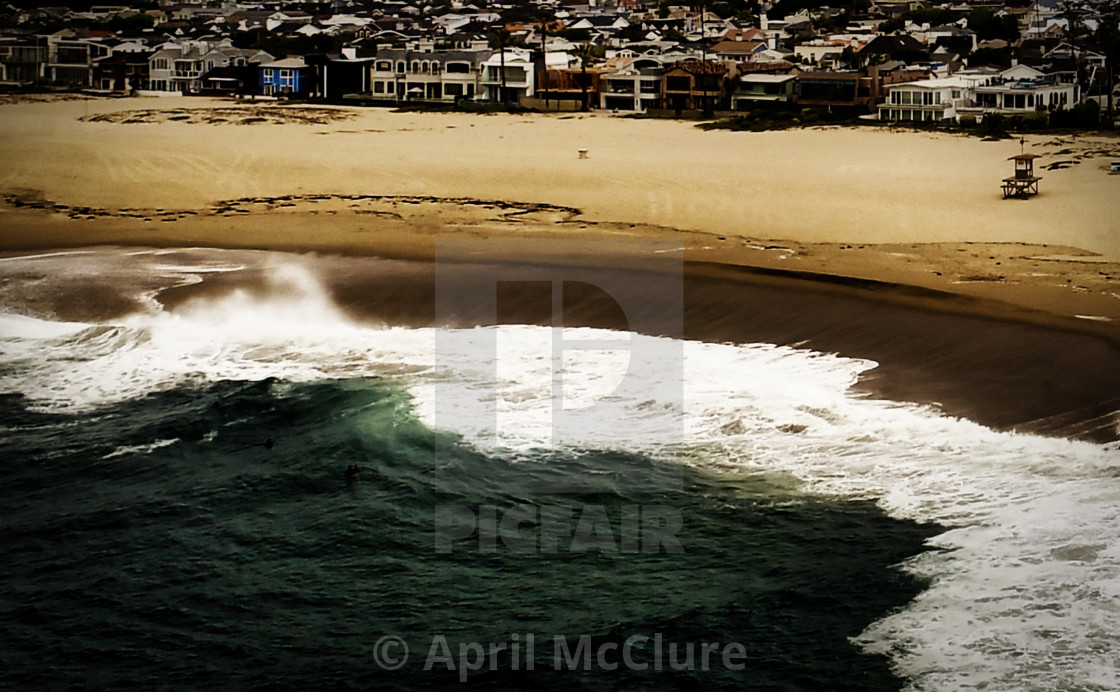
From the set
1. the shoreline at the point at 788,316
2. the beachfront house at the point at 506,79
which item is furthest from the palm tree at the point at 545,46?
the shoreline at the point at 788,316

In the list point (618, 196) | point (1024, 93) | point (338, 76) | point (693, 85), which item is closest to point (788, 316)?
point (618, 196)

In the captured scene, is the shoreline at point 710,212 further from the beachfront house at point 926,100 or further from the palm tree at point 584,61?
the palm tree at point 584,61

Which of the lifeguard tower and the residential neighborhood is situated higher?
the residential neighborhood

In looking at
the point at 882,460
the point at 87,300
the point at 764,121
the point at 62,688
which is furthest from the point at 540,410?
the point at 764,121

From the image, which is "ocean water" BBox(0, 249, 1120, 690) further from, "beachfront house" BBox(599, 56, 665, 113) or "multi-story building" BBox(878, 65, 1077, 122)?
"beachfront house" BBox(599, 56, 665, 113)

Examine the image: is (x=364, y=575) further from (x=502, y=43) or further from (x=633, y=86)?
(x=502, y=43)

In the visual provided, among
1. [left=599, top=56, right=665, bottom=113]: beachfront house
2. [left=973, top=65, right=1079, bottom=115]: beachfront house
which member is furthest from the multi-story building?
[left=599, top=56, right=665, bottom=113]: beachfront house
